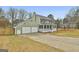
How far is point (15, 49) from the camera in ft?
6.05

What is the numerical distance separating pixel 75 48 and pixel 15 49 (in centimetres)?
54

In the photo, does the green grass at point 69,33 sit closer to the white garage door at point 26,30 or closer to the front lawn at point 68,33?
the front lawn at point 68,33

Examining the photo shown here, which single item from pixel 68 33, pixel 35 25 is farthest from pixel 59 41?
pixel 35 25

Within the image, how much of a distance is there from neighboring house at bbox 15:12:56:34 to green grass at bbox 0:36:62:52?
0.25 feet

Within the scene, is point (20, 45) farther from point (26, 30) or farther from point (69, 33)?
point (69, 33)

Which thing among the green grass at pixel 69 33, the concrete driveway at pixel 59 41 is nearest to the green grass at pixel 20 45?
the concrete driveway at pixel 59 41

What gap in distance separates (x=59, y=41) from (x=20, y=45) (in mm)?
354

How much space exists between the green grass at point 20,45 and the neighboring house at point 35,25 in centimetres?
8

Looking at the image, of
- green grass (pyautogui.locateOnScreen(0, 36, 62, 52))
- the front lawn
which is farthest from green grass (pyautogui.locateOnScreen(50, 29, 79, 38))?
green grass (pyautogui.locateOnScreen(0, 36, 62, 52))

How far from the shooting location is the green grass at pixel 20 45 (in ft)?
6.03

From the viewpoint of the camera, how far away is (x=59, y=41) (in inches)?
73.3
